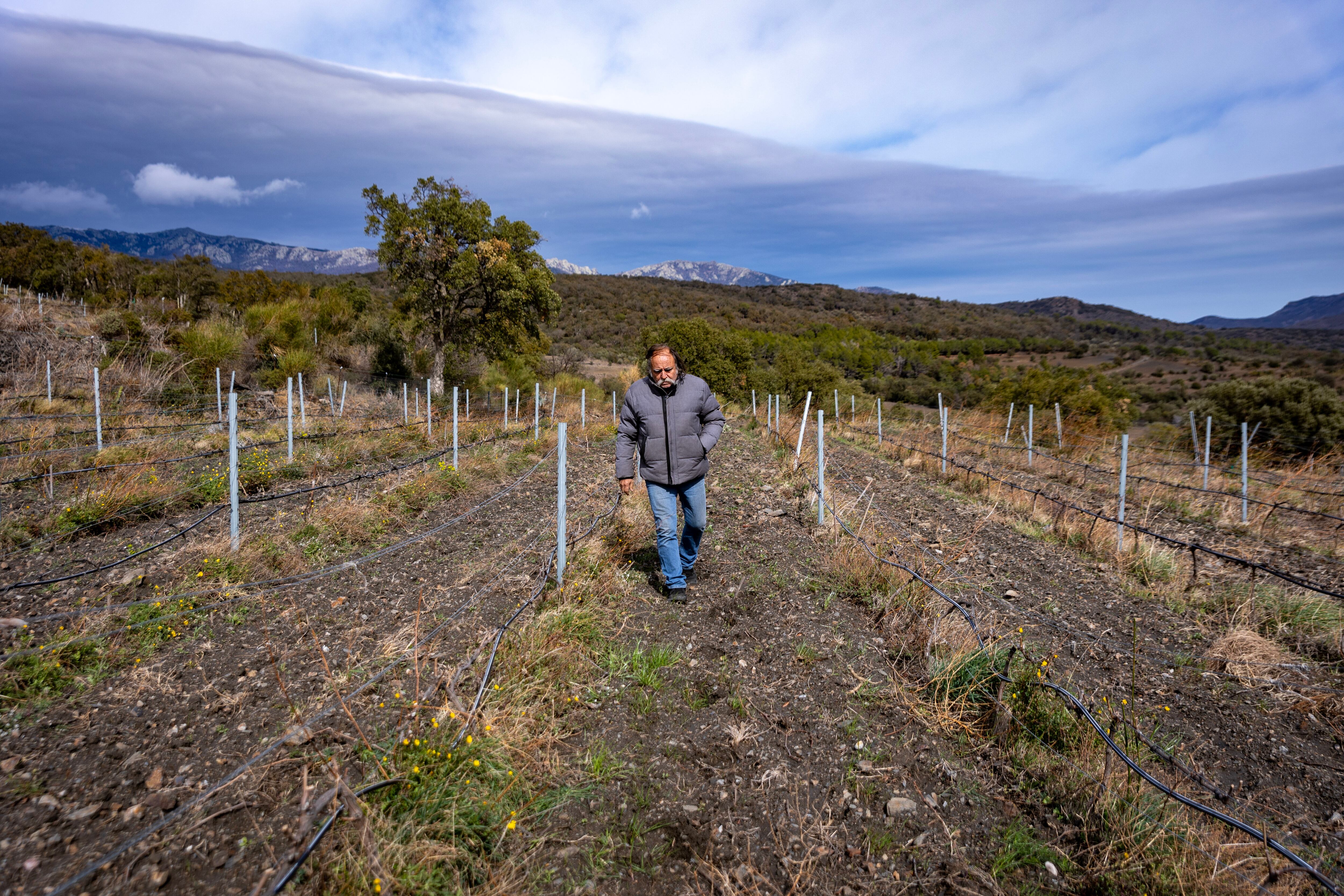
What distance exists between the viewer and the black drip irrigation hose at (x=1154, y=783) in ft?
6.26

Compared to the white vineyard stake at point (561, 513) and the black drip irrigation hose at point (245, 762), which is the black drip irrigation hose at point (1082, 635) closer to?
the white vineyard stake at point (561, 513)

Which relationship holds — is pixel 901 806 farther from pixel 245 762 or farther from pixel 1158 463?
pixel 1158 463

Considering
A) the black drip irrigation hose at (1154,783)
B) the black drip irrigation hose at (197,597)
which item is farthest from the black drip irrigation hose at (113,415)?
the black drip irrigation hose at (1154,783)

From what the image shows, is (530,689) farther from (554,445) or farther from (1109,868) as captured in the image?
(554,445)

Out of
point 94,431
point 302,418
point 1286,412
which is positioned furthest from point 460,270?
point 1286,412

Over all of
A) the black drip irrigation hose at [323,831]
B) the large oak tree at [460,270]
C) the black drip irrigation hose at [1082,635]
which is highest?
the large oak tree at [460,270]

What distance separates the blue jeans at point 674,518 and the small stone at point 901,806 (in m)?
2.15

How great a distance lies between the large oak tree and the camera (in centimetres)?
1880

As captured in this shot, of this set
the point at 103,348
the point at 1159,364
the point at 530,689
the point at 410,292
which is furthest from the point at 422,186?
the point at 1159,364

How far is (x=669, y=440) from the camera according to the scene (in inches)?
163

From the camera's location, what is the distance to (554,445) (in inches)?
496

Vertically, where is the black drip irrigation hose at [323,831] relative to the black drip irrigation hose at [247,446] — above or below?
below

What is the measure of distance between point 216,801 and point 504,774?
1146mm

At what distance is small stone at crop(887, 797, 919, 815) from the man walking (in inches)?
85.1
